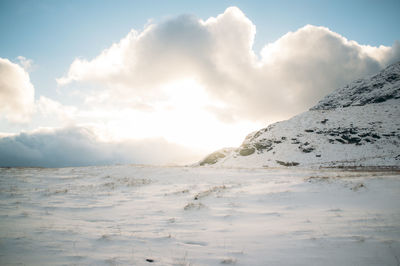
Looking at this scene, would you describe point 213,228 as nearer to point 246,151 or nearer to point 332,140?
point 246,151

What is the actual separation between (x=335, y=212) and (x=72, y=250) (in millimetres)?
8829

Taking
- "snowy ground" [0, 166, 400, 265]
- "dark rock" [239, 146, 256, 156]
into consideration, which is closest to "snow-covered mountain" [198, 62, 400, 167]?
"dark rock" [239, 146, 256, 156]

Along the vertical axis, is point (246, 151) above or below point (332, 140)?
below

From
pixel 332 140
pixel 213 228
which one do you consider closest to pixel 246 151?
pixel 332 140

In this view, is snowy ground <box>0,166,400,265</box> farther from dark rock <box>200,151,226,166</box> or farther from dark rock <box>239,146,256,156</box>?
dark rock <box>200,151,226,166</box>

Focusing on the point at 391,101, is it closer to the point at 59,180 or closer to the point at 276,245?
the point at 276,245

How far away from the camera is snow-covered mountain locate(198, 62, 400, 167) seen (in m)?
40.2

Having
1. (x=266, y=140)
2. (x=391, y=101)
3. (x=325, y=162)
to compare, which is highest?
(x=391, y=101)

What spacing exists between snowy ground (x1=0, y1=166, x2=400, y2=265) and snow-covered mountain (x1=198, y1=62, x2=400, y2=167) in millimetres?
33558

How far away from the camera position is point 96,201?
34.0ft

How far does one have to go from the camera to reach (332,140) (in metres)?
47.5

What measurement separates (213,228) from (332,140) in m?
53.4

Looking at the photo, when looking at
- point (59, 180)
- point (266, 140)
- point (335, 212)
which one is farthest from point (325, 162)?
point (59, 180)

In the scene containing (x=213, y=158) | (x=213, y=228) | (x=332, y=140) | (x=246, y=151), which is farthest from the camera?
(x=213, y=158)
